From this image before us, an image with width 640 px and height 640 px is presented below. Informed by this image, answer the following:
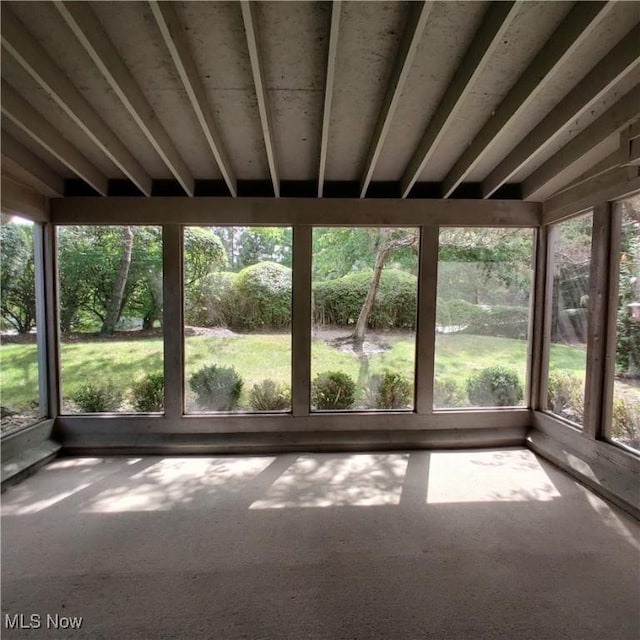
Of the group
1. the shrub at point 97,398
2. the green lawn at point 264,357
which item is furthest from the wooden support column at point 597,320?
the shrub at point 97,398

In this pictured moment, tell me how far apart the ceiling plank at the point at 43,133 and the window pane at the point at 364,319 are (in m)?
2.43

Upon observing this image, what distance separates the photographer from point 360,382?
12.9 feet

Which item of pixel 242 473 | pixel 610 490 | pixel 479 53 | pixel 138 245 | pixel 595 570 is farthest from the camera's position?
pixel 138 245

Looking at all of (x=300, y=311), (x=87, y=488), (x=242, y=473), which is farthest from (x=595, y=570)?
(x=87, y=488)

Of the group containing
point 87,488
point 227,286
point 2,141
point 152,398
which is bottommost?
point 87,488

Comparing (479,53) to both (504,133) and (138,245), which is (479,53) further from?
(138,245)

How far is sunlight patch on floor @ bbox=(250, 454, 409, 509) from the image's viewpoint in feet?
8.86

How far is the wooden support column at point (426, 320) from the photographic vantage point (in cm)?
383

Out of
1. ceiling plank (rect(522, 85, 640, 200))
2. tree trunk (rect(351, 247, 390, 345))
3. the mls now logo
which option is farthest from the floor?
ceiling plank (rect(522, 85, 640, 200))

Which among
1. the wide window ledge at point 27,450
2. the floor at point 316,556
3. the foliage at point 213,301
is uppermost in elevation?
the foliage at point 213,301

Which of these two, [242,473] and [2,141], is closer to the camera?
[2,141]

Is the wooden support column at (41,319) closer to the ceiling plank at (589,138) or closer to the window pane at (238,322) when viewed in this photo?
the window pane at (238,322)

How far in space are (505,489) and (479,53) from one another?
130 inches

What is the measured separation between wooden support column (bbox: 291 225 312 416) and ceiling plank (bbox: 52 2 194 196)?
1.56 m
